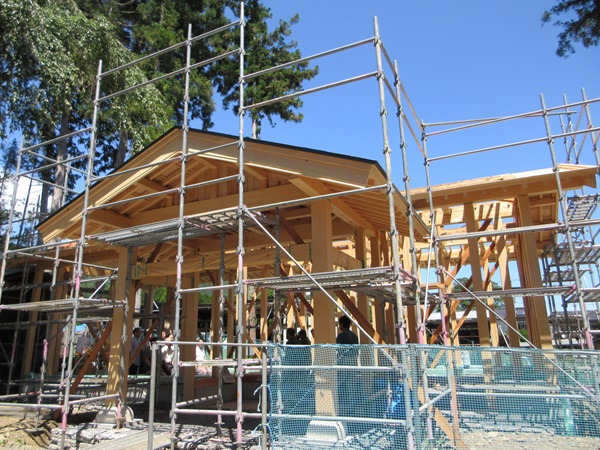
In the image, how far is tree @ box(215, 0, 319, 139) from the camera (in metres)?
22.6

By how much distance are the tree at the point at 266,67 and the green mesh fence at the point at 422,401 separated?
18197mm

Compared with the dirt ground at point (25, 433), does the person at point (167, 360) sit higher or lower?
higher

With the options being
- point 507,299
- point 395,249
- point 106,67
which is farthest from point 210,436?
point 106,67

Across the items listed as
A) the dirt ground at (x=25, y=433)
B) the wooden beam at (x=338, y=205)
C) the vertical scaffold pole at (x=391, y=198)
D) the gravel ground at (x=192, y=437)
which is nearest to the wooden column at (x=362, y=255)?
the wooden beam at (x=338, y=205)

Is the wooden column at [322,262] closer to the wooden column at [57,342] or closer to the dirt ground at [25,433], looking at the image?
the dirt ground at [25,433]

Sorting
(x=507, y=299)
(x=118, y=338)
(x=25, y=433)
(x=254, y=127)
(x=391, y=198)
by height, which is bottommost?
(x=25, y=433)

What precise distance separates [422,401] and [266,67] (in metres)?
20.3

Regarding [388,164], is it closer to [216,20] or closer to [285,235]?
[285,235]

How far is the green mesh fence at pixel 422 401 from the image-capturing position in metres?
5.31

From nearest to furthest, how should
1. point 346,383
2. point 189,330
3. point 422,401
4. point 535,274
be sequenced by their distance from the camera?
point 346,383, point 422,401, point 535,274, point 189,330

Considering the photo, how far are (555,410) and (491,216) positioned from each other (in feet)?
22.0

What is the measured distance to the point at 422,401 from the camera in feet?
19.5

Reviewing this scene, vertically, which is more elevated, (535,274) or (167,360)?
(535,274)

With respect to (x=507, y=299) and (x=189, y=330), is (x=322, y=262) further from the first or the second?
(x=189, y=330)
